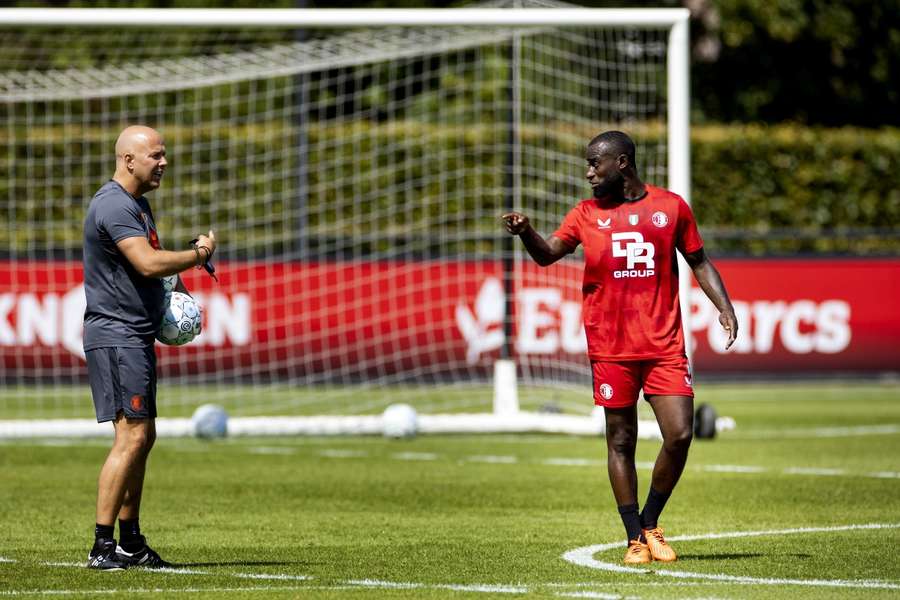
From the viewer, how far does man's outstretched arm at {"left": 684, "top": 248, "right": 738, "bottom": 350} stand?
29.0ft

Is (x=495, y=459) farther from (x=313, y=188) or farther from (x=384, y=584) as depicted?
(x=313, y=188)

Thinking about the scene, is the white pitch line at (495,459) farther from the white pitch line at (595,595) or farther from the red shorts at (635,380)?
the white pitch line at (595,595)

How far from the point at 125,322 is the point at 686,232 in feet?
9.43

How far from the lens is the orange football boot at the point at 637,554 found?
8.50 m

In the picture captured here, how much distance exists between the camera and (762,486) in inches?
488

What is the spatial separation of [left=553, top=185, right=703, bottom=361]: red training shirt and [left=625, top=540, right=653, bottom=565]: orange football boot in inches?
36.8

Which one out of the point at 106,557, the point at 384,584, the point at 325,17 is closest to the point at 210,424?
the point at 325,17

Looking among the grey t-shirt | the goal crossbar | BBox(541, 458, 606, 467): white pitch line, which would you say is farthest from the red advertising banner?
the grey t-shirt

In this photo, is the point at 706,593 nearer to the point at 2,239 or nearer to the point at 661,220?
the point at 661,220

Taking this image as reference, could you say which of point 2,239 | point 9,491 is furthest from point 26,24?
point 2,239

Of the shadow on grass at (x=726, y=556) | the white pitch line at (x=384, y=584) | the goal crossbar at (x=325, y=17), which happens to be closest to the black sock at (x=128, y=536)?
the white pitch line at (x=384, y=584)

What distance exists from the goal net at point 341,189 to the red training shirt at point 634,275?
22.0 ft

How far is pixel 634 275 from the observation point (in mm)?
8703

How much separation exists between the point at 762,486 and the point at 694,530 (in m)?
2.55
